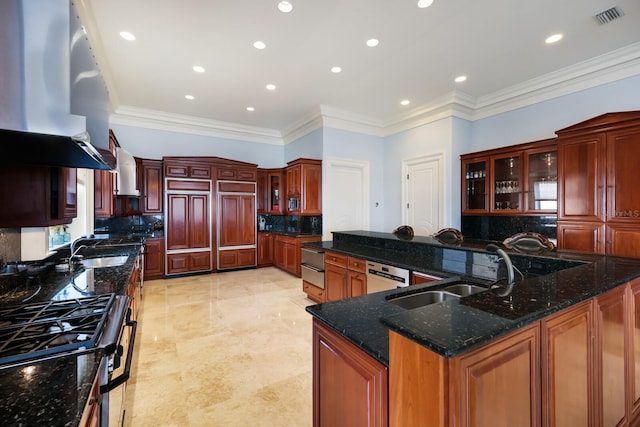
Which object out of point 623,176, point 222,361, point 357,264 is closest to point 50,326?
point 222,361

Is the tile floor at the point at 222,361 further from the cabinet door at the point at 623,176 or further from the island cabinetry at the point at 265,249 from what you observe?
the cabinet door at the point at 623,176

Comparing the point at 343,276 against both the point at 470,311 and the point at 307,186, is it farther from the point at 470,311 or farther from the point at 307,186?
the point at 307,186

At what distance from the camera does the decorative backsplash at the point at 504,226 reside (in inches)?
164

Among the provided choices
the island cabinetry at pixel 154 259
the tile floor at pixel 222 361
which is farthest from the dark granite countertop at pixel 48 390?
the island cabinetry at pixel 154 259

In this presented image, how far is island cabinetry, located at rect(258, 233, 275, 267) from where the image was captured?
6.45 meters

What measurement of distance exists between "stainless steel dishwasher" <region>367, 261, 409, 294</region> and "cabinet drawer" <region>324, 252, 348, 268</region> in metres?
0.43

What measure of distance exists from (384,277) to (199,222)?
14.1 ft

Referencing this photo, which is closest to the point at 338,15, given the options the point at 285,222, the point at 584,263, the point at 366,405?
the point at 584,263

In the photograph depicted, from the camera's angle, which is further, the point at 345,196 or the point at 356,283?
the point at 345,196

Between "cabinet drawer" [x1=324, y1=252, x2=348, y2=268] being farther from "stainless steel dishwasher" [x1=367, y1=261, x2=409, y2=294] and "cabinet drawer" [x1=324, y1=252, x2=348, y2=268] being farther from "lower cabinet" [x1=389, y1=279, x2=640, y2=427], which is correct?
"lower cabinet" [x1=389, y1=279, x2=640, y2=427]

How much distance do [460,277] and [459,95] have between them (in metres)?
3.93

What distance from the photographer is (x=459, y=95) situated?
4754mm

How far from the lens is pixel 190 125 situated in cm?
607

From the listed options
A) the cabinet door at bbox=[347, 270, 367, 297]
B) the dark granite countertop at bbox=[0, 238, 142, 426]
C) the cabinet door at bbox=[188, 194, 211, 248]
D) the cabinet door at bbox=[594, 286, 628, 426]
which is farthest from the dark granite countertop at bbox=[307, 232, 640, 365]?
the cabinet door at bbox=[188, 194, 211, 248]
